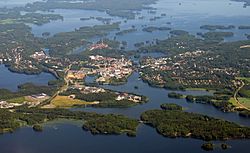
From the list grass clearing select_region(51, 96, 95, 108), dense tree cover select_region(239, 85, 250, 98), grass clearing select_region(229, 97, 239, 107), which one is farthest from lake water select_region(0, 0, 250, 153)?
dense tree cover select_region(239, 85, 250, 98)

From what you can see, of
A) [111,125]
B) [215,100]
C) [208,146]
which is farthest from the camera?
[215,100]

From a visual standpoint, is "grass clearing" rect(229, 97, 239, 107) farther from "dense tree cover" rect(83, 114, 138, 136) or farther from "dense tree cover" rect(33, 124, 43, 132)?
"dense tree cover" rect(33, 124, 43, 132)

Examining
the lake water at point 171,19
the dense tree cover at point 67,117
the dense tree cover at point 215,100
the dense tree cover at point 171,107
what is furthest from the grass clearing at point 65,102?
the lake water at point 171,19

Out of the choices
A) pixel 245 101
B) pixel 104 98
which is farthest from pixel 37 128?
pixel 245 101

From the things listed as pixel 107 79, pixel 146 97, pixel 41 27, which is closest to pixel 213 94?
pixel 146 97

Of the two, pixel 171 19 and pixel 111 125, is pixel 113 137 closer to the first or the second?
pixel 111 125

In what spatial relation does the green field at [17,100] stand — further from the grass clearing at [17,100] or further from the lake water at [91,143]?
the lake water at [91,143]

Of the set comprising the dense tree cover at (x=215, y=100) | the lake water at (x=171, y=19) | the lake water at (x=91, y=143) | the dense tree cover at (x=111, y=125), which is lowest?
the lake water at (x=91, y=143)
